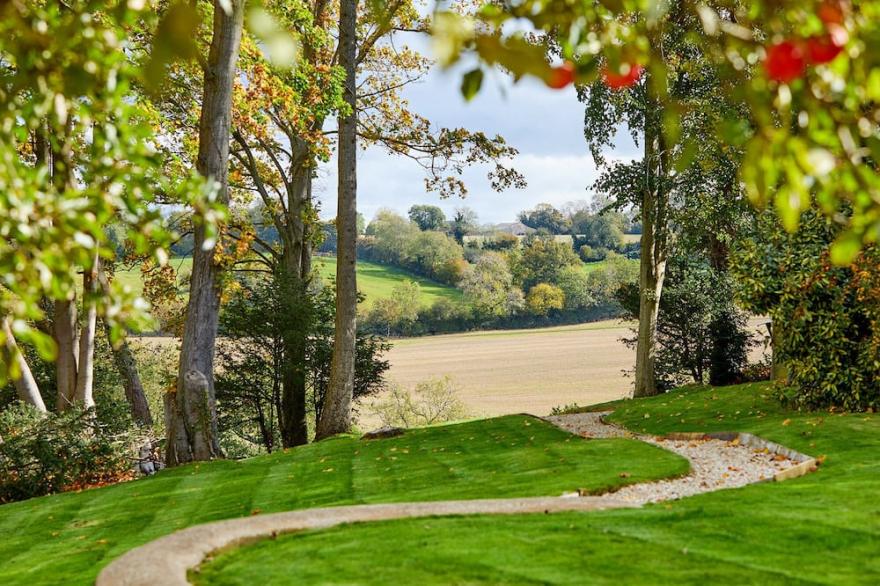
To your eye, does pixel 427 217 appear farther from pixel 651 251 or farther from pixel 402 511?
pixel 402 511

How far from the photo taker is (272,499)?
399 inches

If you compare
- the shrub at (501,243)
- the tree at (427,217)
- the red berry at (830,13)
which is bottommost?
the red berry at (830,13)

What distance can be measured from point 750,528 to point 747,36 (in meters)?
5.34

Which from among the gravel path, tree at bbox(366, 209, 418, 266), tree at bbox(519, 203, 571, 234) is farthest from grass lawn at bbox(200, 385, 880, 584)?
tree at bbox(519, 203, 571, 234)

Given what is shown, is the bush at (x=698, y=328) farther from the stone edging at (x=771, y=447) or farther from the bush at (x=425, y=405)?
the bush at (x=425, y=405)

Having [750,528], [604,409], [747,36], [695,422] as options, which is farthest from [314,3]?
[747,36]

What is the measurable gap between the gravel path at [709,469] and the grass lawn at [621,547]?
3.22ft

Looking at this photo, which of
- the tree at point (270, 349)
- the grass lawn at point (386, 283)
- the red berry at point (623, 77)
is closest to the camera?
the red berry at point (623, 77)

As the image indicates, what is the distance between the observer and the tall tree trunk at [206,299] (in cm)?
1435

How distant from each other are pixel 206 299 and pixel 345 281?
454 cm

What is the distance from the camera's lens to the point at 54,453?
14.8m

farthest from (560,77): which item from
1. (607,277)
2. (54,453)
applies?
(607,277)

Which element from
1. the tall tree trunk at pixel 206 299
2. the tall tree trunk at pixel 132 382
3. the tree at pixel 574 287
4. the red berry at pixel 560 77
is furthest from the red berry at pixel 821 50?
the tree at pixel 574 287

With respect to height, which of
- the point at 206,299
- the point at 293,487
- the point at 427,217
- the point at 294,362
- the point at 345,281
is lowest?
the point at 293,487
